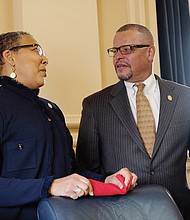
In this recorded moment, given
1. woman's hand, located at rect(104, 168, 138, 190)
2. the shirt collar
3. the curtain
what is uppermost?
the curtain

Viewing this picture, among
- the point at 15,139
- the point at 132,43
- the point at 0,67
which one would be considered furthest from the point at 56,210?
the point at 132,43

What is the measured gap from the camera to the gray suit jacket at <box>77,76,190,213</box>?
2512 millimetres

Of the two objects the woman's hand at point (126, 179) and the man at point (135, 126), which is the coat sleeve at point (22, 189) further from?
the man at point (135, 126)

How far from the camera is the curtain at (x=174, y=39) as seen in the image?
3.73 m

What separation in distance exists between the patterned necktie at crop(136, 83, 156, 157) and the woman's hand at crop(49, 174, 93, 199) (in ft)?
3.03

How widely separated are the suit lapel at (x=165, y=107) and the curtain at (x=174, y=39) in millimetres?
1018

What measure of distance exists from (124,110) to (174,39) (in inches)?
53.4

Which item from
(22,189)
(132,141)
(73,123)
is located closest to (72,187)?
(22,189)

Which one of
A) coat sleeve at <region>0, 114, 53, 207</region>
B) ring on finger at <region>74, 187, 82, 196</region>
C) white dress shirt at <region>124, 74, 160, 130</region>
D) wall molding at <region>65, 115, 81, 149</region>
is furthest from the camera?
wall molding at <region>65, 115, 81, 149</region>

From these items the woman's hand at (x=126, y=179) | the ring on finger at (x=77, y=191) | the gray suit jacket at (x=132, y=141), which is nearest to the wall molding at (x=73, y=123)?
the gray suit jacket at (x=132, y=141)

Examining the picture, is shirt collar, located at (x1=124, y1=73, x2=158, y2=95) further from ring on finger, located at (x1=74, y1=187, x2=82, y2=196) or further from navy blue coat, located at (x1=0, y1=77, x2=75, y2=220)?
ring on finger, located at (x1=74, y1=187, x2=82, y2=196)

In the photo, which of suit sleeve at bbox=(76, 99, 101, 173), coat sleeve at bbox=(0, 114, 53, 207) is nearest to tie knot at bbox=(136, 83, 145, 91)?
suit sleeve at bbox=(76, 99, 101, 173)

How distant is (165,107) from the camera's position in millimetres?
2615

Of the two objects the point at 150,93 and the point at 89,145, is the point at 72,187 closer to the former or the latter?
the point at 89,145
